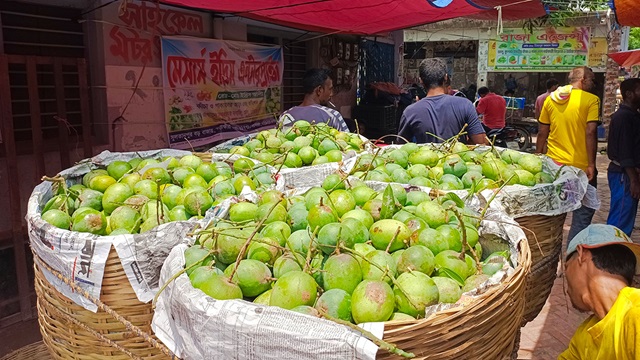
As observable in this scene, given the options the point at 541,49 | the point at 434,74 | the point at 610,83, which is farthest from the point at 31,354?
the point at 541,49

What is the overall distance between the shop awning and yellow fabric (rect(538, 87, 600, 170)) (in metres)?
0.65

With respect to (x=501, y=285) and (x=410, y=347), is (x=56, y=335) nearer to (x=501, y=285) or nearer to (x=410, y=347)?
(x=410, y=347)

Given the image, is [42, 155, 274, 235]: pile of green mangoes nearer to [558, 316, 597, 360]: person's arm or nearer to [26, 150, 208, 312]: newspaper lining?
[26, 150, 208, 312]: newspaper lining

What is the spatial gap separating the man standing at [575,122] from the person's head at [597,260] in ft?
8.52

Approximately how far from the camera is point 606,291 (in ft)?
5.12

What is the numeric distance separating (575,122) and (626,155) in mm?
546

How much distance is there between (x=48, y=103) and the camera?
3945 mm

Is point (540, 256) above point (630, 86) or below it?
below

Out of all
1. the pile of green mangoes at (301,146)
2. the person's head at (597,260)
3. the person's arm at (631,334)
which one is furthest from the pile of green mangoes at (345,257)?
the pile of green mangoes at (301,146)

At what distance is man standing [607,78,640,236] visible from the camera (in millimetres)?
4215

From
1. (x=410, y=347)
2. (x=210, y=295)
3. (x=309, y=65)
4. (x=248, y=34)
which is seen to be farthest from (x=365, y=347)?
(x=309, y=65)

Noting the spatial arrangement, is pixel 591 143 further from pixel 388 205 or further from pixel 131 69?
pixel 131 69

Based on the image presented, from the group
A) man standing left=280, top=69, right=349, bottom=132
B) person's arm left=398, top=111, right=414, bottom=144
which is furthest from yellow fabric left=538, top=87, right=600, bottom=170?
man standing left=280, top=69, right=349, bottom=132

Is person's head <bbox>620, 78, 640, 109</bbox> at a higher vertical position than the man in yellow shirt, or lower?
higher
